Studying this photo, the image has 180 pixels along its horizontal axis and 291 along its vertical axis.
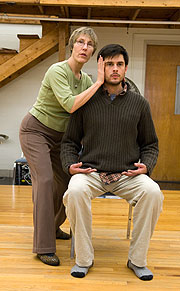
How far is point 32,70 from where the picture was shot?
5.46 meters

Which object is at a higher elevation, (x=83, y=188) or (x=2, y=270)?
(x=83, y=188)

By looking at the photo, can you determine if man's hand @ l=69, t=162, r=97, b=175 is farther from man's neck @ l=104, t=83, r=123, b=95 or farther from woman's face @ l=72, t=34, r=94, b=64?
woman's face @ l=72, t=34, r=94, b=64

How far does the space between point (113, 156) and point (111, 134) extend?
14 cm

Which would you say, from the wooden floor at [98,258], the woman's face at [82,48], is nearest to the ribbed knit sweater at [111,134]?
the woman's face at [82,48]

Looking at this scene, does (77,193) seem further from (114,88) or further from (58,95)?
(114,88)

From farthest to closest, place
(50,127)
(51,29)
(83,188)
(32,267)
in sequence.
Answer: (51,29) → (50,127) → (32,267) → (83,188)

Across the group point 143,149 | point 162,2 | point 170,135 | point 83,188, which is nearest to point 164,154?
point 170,135

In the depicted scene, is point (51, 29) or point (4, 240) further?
point (51, 29)

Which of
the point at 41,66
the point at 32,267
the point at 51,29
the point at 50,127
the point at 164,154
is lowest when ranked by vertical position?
the point at 32,267

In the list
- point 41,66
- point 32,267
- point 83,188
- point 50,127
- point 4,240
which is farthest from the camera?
point 41,66

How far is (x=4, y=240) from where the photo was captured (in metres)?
2.44

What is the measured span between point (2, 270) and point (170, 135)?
408cm

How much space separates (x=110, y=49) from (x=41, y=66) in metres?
3.58

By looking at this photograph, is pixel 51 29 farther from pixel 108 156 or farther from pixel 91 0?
pixel 108 156
